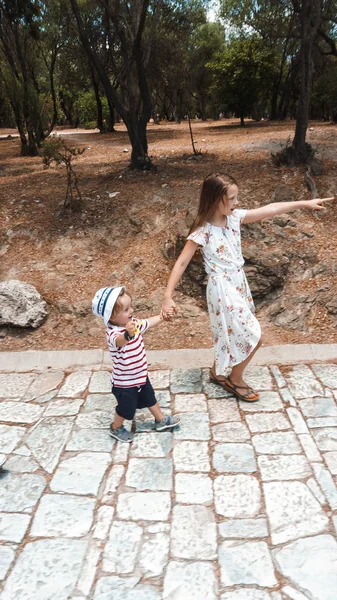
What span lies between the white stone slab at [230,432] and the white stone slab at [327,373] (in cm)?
104

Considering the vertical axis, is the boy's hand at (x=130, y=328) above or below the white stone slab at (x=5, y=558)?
above

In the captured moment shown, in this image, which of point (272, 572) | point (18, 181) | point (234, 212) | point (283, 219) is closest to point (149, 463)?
point (272, 572)

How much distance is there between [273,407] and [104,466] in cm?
150

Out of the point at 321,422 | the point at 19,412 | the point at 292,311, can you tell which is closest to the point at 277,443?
the point at 321,422

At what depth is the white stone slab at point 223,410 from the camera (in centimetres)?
377

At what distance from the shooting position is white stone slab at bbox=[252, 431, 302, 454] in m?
3.33

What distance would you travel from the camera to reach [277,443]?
3.41 meters

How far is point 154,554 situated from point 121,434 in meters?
1.10

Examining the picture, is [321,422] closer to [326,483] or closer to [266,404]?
[266,404]

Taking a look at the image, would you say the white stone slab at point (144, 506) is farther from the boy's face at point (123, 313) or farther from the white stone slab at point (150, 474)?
the boy's face at point (123, 313)

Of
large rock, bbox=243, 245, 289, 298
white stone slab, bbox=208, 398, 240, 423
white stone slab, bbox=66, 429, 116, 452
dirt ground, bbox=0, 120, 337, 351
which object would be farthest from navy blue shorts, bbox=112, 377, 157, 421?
large rock, bbox=243, 245, 289, 298

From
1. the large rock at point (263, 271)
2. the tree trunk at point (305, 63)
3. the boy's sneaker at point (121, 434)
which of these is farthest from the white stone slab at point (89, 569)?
the tree trunk at point (305, 63)

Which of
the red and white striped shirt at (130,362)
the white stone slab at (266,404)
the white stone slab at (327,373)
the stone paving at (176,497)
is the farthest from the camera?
the white stone slab at (327,373)

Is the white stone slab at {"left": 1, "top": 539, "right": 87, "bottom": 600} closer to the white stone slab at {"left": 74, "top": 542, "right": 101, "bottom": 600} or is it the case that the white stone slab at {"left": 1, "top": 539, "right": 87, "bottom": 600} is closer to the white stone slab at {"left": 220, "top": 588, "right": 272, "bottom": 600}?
the white stone slab at {"left": 74, "top": 542, "right": 101, "bottom": 600}
